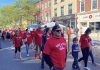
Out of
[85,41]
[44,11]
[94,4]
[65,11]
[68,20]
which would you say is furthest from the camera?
[44,11]

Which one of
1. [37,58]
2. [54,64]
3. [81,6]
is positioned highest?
[81,6]

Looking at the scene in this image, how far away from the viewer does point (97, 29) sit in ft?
135

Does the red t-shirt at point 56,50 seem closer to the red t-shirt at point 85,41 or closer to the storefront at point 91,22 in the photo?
Result: the red t-shirt at point 85,41

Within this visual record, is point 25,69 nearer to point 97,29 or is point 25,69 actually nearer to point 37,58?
point 37,58

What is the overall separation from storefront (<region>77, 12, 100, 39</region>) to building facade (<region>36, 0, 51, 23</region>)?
20.4 metres

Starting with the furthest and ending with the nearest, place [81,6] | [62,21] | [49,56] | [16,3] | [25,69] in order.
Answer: [16,3], [62,21], [81,6], [25,69], [49,56]

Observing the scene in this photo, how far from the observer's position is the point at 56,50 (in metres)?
5.94

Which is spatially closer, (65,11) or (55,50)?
→ (55,50)

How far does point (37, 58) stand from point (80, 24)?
3133 centimetres

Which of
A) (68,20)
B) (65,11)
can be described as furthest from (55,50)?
(65,11)

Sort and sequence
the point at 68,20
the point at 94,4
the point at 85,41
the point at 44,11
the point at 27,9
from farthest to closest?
the point at 27,9 < the point at 44,11 < the point at 68,20 < the point at 94,4 < the point at 85,41

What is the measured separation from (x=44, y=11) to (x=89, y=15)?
28896 millimetres

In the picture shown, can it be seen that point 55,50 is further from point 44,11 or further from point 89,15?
point 44,11

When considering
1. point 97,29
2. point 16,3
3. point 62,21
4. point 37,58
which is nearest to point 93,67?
point 37,58
